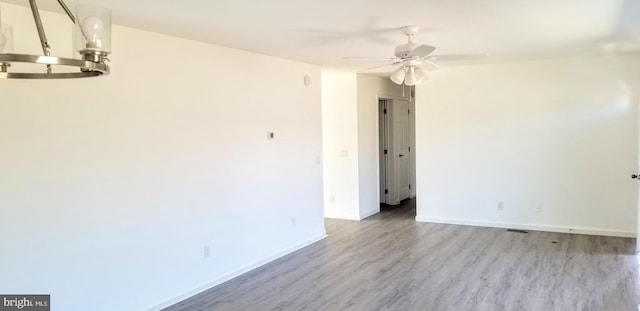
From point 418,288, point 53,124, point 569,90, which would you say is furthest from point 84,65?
point 569,90

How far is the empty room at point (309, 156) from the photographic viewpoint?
2.96 metres

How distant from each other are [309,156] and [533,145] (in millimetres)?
3085

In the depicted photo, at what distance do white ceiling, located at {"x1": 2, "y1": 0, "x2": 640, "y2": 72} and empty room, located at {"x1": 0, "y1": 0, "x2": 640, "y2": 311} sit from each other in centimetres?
3

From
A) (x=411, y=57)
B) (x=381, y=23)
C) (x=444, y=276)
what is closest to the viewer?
(x=381, y=23)

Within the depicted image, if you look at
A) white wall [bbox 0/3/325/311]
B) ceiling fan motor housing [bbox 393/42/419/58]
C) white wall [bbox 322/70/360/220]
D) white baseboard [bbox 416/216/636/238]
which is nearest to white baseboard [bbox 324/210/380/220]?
white wall [bbox 322/70/360/220]

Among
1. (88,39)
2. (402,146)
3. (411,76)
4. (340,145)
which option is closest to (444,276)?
(411,76)

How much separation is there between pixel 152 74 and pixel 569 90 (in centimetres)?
515

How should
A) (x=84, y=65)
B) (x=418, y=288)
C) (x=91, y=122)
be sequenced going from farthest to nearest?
(x=418, y=288)
(x=91, y=122)
(x=84, y=65)

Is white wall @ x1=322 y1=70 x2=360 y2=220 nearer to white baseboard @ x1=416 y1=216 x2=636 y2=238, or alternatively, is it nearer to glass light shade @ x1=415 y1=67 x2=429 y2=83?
white baseboard @ x1=416 y1=216 x2=636 y2=238

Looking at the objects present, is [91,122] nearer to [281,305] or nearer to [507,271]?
[281,305]

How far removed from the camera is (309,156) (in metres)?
5.78

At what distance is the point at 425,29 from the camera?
3.79 metres

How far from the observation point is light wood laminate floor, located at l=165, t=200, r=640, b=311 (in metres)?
3.76

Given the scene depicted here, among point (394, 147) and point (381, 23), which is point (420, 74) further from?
point (394, 147)
